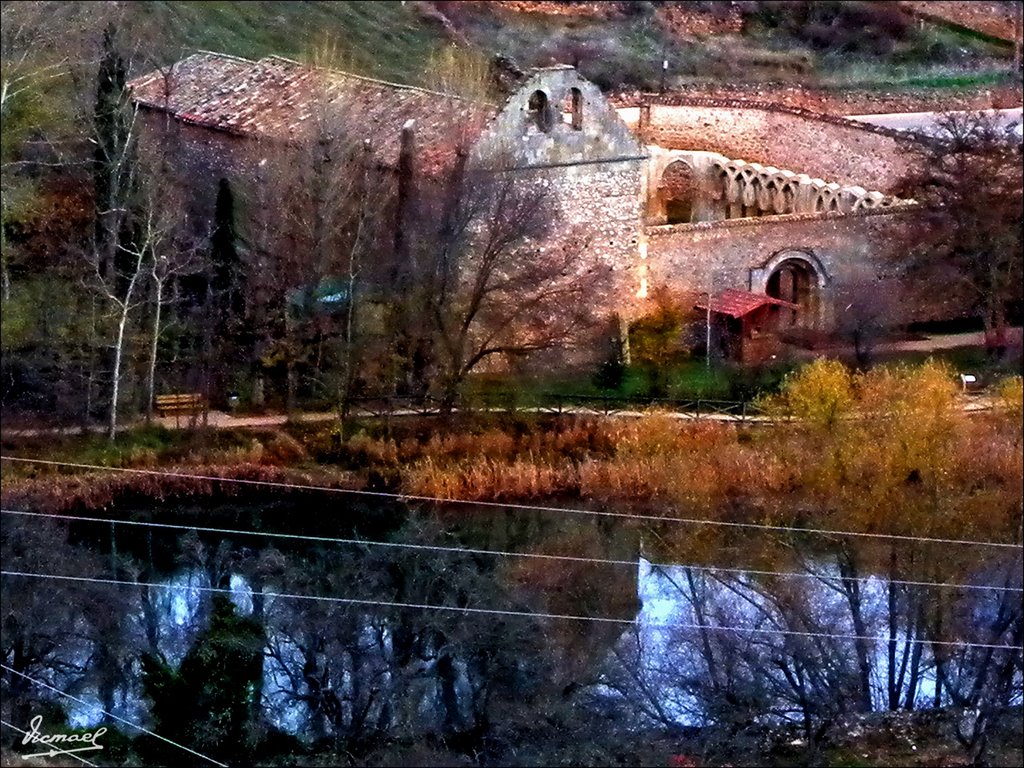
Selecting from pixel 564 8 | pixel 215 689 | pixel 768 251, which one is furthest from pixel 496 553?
pixel 564 8

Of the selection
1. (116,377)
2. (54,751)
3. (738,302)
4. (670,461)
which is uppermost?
(738,302)

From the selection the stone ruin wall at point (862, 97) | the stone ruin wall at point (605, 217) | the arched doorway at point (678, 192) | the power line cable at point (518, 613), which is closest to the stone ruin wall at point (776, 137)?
the stone ruin wall at point (862, 97)

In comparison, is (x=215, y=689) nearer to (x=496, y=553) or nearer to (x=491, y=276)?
(x=496, y=553)

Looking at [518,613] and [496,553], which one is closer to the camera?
[518,613]

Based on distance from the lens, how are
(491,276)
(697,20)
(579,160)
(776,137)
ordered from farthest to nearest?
(697,20), (776,137), (579,160), (491,276)

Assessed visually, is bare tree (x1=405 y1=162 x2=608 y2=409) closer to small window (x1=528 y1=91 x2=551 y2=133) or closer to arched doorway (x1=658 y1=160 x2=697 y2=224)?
small window (x1=528 y1=91 x2=551 y2=133)

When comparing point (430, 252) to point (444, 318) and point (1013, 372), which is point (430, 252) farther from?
point (1013, 372)

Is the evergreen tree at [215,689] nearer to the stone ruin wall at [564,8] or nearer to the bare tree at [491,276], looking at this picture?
the bare tree at [491,276]
